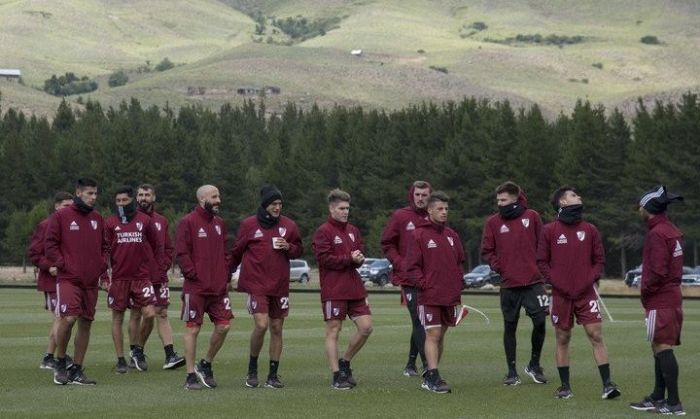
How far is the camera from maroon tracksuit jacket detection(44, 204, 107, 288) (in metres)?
18.7

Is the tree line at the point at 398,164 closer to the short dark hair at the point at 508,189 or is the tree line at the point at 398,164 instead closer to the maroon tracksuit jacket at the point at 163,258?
the maroon tracksuit jacket at the point at 163,258

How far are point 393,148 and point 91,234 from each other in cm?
8630

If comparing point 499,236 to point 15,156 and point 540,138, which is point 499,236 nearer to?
point 540,138

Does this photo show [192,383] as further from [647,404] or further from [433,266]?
[647,404]

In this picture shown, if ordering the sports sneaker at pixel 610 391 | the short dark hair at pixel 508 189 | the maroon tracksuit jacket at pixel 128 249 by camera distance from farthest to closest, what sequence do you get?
the maroon tracksuit jacket at pixel 128 249
the short dark hair at pixel 508 189
the sports sneaker at pixel 610 391

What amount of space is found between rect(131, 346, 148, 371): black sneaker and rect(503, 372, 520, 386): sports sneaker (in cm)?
500

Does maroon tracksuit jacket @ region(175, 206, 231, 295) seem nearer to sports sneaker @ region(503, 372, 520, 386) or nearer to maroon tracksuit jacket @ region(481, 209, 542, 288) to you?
maroon tracksuit jacket @ region(481, 209, 542, 288)

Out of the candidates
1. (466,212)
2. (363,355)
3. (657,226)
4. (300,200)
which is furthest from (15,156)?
(657,226)

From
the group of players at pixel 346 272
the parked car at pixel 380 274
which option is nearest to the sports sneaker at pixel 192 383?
the group of players at pixel 346 272

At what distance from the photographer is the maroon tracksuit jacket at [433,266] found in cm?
1789

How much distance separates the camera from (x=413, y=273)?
17.9 m

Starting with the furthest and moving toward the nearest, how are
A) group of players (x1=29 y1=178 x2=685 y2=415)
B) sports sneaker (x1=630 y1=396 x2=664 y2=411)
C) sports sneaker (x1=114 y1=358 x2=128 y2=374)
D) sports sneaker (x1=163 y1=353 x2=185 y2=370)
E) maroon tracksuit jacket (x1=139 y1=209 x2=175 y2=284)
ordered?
maroon tracksuit jacket (x1=139 y1=209 x2=175 y2=284) → sports sneaker (x1=163 y1=353 x2=185 y2=370) → sports sneaker (x1=114 y1=358 x2=128 y2=374) → group of players (x1=29 y1=178 x2=685 y2=415) → sports sneaker (x1=630 y1=396 x2=664 y2=411)

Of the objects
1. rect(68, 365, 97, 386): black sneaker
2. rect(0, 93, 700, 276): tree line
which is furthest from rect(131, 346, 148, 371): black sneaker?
rect(0, 93, 700, 276): tree line

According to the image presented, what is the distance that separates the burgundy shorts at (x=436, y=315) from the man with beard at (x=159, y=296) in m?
4.11
